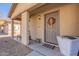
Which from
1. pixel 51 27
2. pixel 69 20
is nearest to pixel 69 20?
pixel 69 20

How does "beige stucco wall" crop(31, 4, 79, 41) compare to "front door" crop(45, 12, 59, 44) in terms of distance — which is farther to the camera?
"front door" crop(45, 12, 59, 44)

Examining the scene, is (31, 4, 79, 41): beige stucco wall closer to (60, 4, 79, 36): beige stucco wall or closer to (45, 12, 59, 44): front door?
(60, 4, 79, 36): beige stucco wall

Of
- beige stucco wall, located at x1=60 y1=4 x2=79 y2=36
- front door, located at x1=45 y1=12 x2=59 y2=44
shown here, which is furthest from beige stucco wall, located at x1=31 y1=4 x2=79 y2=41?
front door, located at x1=45 y1=12 x2=59 y2=44

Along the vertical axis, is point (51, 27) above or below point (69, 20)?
below

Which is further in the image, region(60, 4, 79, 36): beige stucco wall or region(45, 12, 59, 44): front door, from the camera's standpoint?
region(45, 12, 59, 44): front door

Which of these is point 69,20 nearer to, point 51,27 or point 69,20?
point 69,20

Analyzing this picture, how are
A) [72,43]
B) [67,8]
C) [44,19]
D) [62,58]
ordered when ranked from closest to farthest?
[62,58]
[72,43]
[67,8]
[44,19]

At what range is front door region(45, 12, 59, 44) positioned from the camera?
817 cm

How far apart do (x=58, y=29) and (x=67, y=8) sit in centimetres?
144

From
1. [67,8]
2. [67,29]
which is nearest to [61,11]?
[67,8]

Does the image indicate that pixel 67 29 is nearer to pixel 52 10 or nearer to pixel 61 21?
pixel 61 21

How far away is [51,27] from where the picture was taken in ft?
28.5

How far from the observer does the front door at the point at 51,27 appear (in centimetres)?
817

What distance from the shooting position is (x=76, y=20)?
21.5 ft
